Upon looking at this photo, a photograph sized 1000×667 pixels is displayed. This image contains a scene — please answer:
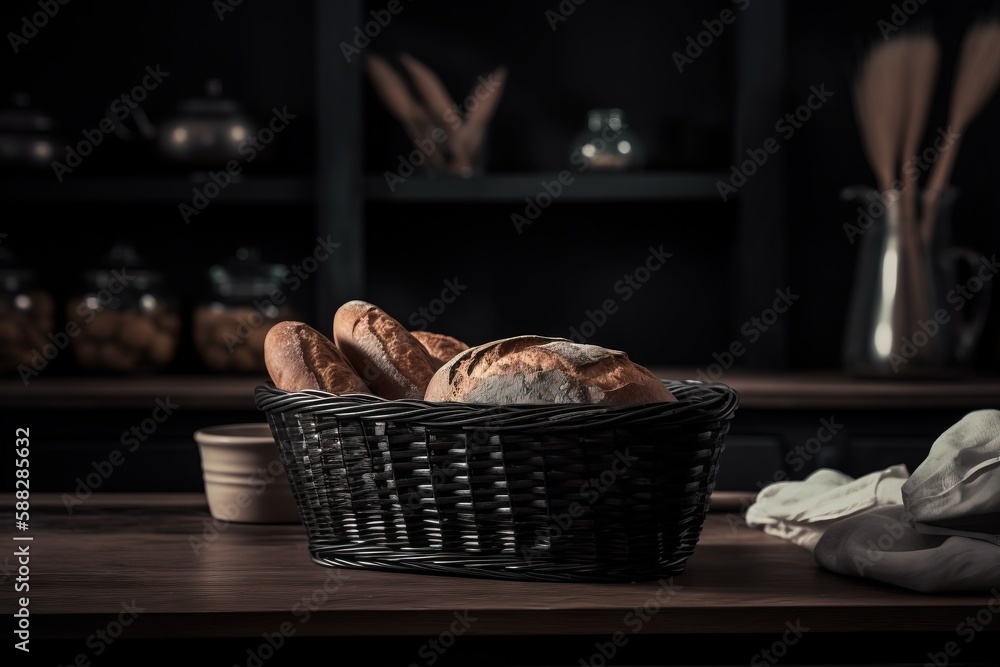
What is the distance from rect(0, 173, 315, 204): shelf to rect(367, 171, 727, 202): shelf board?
0.19 meters

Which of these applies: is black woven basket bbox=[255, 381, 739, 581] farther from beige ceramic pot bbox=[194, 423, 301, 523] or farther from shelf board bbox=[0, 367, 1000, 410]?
shelf board bbox=[0, 367, 1000, 410]

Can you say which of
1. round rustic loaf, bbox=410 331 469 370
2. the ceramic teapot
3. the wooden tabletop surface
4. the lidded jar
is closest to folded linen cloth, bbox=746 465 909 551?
the wooden tabletop surface

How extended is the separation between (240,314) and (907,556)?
1.85m

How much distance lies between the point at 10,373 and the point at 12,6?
0.91 meters

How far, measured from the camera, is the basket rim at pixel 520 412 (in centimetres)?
70

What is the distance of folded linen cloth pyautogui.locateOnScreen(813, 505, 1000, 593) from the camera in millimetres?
704

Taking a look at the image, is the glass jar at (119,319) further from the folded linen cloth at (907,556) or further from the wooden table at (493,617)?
the folded linen cloth at (907,556)

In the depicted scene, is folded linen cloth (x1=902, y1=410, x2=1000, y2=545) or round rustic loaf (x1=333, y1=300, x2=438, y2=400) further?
round rustic loaf (x1=333, y1=300, x2=438, y2=400)

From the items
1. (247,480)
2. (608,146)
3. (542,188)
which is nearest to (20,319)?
(542,188)

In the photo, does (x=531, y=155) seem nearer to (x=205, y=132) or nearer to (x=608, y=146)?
(x=608, y=146)

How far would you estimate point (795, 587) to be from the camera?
728 millimetres

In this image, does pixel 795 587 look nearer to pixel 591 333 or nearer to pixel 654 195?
pixel 654 195

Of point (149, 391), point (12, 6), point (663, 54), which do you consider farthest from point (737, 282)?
point (12, 6)

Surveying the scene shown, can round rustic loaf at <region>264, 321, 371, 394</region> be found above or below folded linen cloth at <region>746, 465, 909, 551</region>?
above
